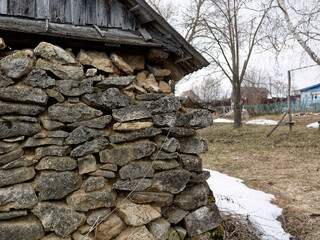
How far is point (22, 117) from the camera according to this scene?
234 centimetres

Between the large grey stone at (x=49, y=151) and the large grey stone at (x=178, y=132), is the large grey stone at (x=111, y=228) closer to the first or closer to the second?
the large grey stone at (x=49, y=151)

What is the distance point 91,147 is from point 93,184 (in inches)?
15.8

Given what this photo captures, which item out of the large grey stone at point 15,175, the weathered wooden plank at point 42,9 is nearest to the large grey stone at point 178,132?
the large grey stone at point 15,175

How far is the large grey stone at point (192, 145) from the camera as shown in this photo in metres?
2.94

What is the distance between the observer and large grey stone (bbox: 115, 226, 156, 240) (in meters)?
2.51

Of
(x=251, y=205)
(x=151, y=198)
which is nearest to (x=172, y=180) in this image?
(x=151, y=198)

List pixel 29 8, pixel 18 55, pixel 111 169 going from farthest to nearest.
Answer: pixel 29 8
pixel 111 169
pixel 18 55

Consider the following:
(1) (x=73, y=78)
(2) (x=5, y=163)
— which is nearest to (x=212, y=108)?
(1) (x=73, y=78)

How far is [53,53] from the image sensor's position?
8.45 feet

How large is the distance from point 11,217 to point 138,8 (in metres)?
2.84

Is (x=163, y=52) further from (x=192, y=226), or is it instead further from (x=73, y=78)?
(x=192, y=226)

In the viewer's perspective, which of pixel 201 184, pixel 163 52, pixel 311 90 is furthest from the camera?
pixel 311 90

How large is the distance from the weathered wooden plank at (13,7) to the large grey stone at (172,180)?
2.53 metres

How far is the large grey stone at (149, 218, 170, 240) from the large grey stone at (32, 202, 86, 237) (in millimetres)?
832
